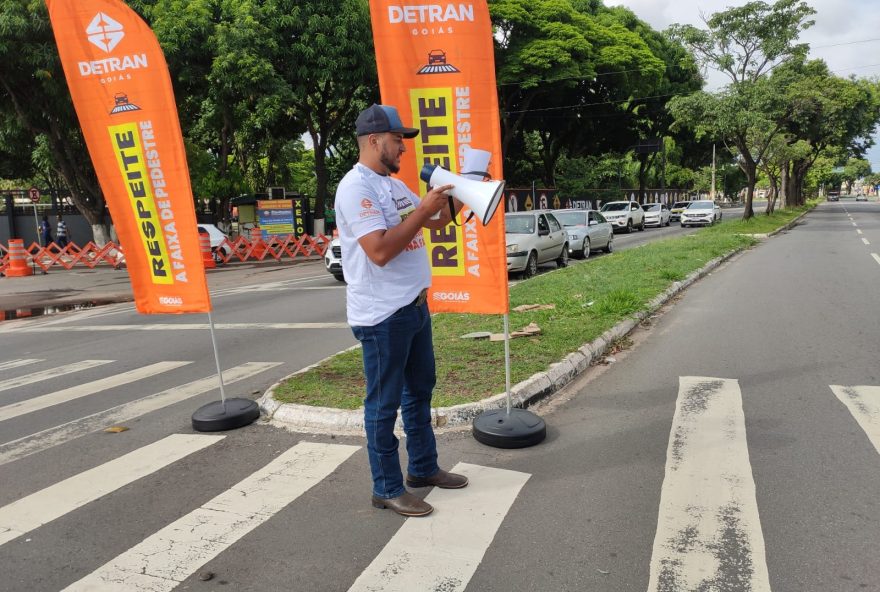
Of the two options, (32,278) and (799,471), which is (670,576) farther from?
(32,278)

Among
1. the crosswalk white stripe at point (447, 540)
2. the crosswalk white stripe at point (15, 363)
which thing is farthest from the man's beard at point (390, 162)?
the crosswalk white stripe at point (15, 363)

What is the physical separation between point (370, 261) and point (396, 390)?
70cm

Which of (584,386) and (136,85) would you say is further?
(584,386)

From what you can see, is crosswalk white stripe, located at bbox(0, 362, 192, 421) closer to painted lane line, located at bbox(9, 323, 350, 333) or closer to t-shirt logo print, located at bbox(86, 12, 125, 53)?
painted lane line, located at bbox(9, 323, 350, 333)

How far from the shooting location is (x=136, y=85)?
5070 mm

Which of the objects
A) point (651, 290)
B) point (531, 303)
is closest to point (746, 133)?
point (651, 290)

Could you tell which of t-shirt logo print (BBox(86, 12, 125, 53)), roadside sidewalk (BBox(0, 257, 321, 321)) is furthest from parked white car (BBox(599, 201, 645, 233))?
Result: t-shirt logo print (BBox(86, 12, 125, 53))

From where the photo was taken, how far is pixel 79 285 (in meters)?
17.6

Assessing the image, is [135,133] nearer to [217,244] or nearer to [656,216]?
[217,244]

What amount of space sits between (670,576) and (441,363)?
3.67m

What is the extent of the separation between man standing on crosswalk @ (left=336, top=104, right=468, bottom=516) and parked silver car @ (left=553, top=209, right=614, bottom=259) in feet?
52.4

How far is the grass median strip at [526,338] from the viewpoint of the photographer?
17.8 feet

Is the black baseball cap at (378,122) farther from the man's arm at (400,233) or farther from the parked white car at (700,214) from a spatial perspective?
the parked white car at (700,214)

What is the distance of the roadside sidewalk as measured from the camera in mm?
14289
